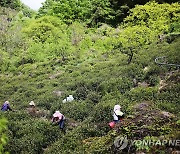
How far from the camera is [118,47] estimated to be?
87.6ft

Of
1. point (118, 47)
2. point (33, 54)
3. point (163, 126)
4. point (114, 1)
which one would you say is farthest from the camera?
point (114, 1)

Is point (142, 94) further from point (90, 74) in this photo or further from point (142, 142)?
point (90, 74)

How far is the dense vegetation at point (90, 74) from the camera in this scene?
11633 mm

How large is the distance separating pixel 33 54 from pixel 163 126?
2547 cm

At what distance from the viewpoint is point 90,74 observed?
22.8 meters

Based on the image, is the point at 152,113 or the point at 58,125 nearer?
the point at 152,113

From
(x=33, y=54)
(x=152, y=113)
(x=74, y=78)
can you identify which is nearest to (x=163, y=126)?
(x=152, y=113)

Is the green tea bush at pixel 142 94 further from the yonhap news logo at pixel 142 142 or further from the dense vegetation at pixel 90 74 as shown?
the yonhap news logo at pixel 142 142

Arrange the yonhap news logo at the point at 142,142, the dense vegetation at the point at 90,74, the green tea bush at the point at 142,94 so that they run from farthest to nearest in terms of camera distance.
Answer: the green tea bush at the point at 142,94 < the dense vegetation at the point at 90,74 < the yonhap news logo at the point at 142,142

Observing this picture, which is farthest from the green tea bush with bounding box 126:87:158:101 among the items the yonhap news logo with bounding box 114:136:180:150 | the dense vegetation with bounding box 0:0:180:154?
the yonhap news logo with bounding box 114:136:180:150

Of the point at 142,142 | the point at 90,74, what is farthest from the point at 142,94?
the point at 90,74

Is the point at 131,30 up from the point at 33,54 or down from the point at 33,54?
up

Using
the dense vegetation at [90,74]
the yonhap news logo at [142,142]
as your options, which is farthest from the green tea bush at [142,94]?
the yonhap news logo at [142,142]

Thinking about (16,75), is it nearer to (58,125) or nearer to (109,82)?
(109,82)
